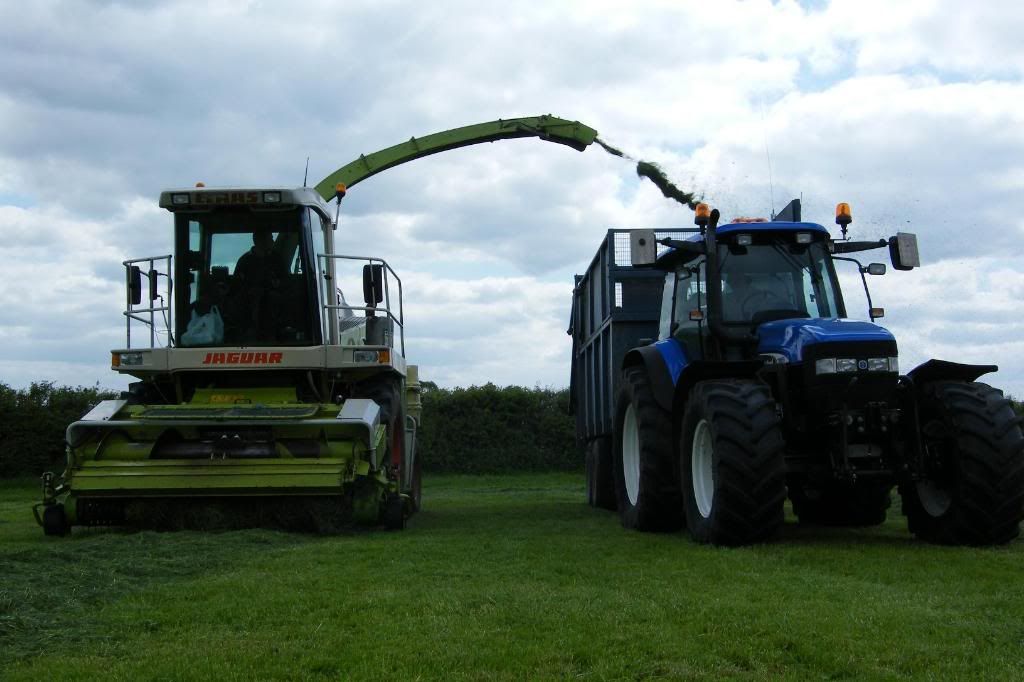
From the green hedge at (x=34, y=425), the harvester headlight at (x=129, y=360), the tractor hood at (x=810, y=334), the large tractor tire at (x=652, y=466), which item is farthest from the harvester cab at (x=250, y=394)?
the green hedge at (x=34, y=425)

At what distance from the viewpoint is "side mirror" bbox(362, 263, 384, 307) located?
37.1 feet

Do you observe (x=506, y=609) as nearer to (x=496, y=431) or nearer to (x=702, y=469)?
(x=702, y=469)

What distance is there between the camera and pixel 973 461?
780 cm

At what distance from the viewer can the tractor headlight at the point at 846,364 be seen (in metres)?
7.97

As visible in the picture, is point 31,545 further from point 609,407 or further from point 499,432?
point 499,432

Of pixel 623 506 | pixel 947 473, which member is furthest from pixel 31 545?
pixel 947 473

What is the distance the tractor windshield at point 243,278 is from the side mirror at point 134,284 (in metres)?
0.36

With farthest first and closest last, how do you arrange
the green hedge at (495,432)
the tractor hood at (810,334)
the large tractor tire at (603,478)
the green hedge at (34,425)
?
the green hedge at (495,432), the green hedge at (34,425), the large tractor tire at (603,478), the tractor hood at (810,334)

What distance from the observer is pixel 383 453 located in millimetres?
10398

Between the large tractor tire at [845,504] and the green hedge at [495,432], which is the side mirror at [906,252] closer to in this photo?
the large tractor tire at [845,504]

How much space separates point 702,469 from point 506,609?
11.6 ft

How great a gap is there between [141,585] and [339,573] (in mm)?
1142

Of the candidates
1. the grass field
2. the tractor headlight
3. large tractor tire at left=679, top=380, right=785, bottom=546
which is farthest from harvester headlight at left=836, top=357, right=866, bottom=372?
the grass field

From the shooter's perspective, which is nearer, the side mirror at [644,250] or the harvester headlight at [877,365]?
the harvester headlight at [877,365]
